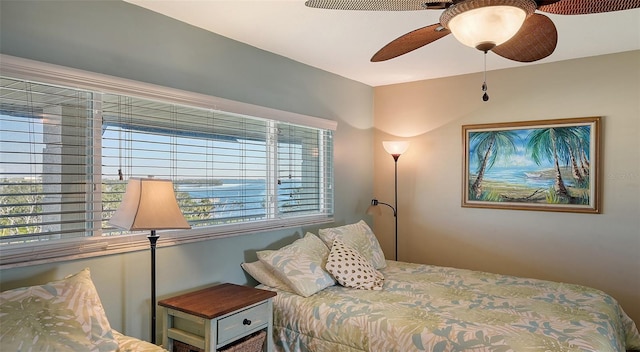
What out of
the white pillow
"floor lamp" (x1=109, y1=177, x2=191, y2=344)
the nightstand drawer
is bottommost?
the nightstand drawer

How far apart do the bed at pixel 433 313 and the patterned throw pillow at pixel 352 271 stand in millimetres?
29

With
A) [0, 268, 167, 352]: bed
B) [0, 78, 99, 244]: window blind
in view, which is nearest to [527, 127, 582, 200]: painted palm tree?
[0, 268, 167, 352]: bed

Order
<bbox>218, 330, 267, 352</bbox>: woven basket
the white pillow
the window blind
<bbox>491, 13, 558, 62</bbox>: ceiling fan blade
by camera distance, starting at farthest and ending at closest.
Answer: the white pillow, <bbox>218, 330, 267, 352</bbox>: woven basket, the window blind, <bbox>491, 13, 558, 62</bbox>: ceiling fan blade

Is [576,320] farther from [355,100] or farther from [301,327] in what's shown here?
[355,100]

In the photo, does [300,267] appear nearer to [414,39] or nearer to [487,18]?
[414,39]

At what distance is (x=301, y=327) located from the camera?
8.13ft

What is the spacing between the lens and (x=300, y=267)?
272 centimetres

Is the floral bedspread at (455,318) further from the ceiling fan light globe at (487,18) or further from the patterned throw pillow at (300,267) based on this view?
the ceiling fan light globe at (487,18)

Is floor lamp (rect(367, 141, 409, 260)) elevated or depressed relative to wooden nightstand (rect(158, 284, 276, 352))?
elevated

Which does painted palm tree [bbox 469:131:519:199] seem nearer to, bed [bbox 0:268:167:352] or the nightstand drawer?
the nightstand drawer

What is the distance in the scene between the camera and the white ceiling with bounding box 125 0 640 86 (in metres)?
2.35

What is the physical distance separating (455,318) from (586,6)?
155cm

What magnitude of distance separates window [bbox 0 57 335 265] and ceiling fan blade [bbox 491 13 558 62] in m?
1.72

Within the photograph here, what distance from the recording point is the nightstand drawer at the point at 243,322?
2.13 metres
